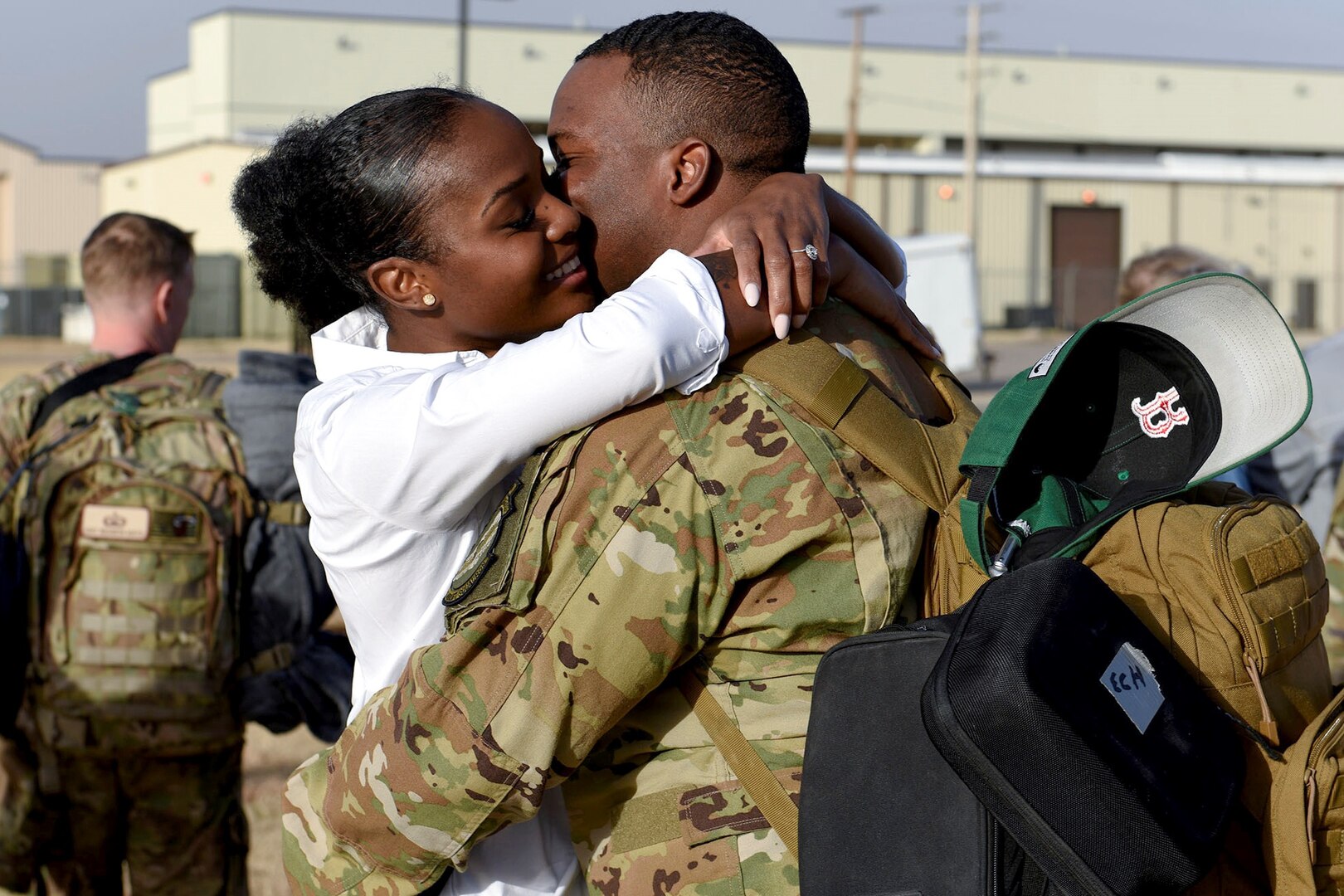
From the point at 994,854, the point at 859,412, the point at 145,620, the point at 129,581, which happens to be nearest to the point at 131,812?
the point at 145,620

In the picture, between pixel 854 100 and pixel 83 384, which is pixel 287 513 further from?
pixel 854 100

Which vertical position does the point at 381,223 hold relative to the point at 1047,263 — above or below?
below

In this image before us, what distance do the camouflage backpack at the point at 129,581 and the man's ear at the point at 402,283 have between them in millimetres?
2581

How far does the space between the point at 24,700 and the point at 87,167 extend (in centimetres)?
4970

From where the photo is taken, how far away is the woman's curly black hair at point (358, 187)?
2.08m

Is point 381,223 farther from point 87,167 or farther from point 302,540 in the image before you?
point 87,167

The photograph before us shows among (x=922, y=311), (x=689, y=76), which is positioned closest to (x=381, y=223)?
(x=689, y=76)

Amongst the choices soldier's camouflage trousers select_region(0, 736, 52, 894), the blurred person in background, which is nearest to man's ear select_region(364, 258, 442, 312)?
the blurred person in background

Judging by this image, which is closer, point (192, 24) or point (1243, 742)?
point (1243, 742)

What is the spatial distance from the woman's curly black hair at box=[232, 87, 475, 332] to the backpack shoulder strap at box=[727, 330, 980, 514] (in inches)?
23.8

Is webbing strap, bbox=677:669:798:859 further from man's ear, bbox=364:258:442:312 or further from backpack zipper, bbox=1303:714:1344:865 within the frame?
man's ear, bbox=364:258:442:312

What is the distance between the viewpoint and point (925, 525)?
5.97ft

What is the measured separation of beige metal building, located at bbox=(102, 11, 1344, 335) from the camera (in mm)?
39594

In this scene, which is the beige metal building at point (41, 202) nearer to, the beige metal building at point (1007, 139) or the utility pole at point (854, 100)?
the beige metal building at point (1007, 139)
